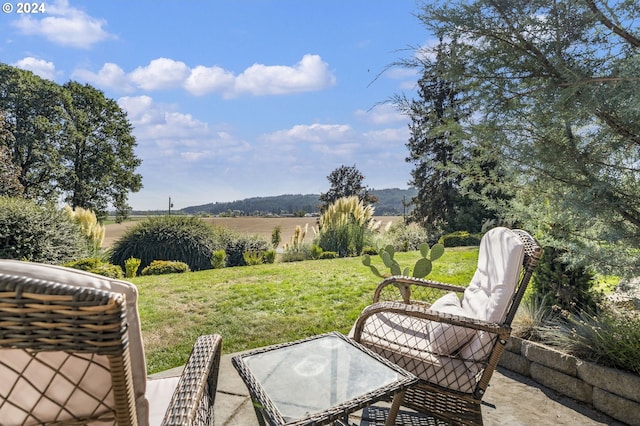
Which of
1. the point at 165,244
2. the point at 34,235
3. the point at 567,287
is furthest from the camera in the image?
the point at 165,244

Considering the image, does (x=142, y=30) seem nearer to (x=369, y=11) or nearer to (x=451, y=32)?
(x=369, y=11)

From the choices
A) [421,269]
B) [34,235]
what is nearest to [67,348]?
[421,269]

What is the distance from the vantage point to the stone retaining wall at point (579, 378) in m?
2.12

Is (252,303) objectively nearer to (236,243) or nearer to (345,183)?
(236,243)

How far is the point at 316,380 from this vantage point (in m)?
1.55

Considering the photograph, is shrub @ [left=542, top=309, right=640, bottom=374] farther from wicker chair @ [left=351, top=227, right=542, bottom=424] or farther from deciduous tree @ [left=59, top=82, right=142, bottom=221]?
deciduous tree @ [left=59, top=82, right=142, bottom=221]

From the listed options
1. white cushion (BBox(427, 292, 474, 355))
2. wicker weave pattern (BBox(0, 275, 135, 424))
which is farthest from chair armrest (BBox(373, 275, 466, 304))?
wicker weave pattern (BBox(0, 275, 135, 424))

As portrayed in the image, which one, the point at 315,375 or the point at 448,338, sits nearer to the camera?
the point at 315,375

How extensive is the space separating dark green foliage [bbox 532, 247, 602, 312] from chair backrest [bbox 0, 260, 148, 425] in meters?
2.96

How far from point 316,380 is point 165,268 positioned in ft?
20.4

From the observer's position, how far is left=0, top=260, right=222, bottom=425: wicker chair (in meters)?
0.72

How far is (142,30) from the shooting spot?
19.5 ft

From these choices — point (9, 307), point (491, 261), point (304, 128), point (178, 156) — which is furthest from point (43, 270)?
point (178, 156)

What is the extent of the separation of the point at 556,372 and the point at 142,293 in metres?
4.70
